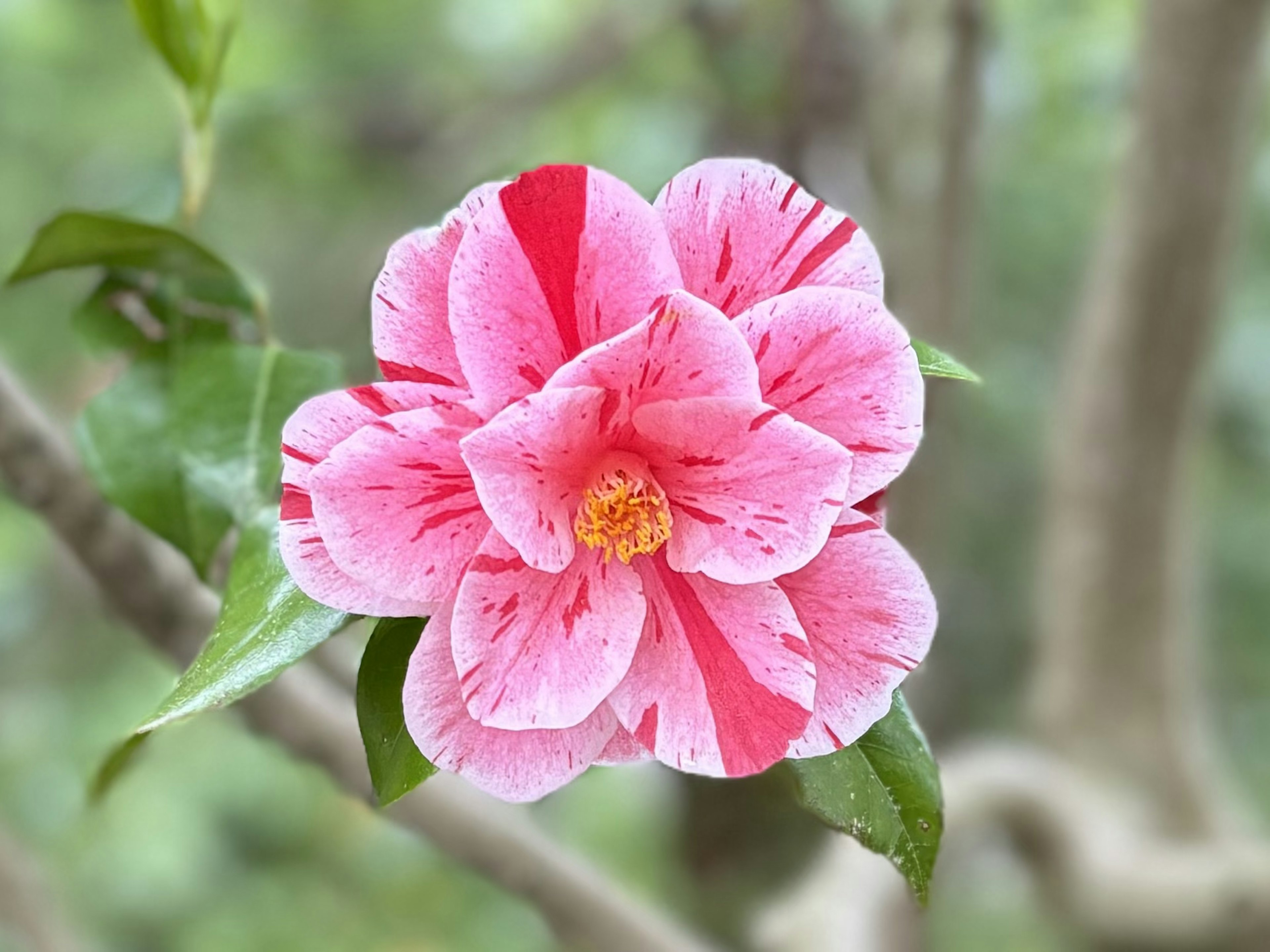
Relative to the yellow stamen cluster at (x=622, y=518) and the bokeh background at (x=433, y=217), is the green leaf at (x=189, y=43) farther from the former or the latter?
the bokeh background at (x=433, y=217)

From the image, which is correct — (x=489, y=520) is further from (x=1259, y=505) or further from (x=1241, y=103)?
(x=1259, y=505)

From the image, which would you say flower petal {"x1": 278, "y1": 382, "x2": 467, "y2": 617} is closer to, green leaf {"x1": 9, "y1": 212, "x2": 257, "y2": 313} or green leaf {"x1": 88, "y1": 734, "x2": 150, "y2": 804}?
green leaf {"x1": 88, "y1": 734, "x2": 150, "y2": 804}

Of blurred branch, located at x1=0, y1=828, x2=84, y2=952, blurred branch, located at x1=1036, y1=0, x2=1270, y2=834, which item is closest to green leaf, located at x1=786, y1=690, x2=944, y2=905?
blurred branch, located at x1=1036, y1=0, x2=1270, y2=834

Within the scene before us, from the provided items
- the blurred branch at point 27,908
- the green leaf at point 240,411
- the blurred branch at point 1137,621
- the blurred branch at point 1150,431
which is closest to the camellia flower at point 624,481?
the green leaf at point 240,411

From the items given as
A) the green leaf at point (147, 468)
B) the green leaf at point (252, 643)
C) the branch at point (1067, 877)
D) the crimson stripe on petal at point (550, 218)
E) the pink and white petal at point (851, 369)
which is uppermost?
the crimson stripe on petal at point (550, 218)

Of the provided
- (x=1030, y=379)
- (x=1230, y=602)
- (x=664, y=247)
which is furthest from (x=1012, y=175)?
(x=664, y=247)
